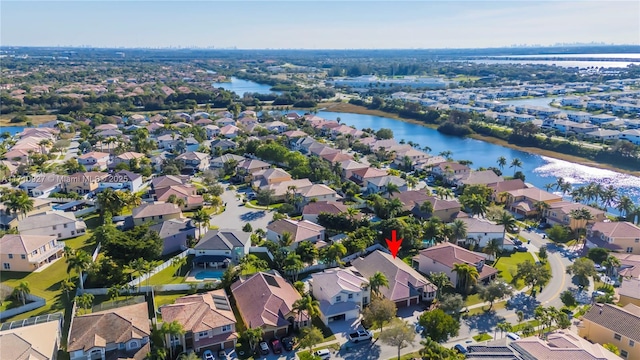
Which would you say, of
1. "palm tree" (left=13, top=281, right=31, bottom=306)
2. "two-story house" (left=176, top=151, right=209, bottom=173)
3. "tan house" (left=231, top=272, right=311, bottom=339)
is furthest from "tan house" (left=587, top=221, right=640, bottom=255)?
"two-story house" (left=176, top=151, right=209, bottom=173)

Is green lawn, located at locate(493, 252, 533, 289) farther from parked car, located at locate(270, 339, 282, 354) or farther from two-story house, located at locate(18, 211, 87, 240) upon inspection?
two-story house, located at locate(18, 211, 87, 240)

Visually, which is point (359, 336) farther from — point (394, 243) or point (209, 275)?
point (209, 275)

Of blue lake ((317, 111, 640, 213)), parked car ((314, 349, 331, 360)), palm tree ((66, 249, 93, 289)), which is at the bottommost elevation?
blue lake ((317, 111, 640, 213))

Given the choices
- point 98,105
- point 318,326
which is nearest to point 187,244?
point 318,326

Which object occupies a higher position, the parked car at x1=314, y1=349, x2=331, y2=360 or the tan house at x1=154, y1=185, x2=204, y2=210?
the tan house at x1=154, y1=185, x2=204, y2=210

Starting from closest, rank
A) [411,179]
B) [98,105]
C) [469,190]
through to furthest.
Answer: [469,190] → [411,179] → [98,105]

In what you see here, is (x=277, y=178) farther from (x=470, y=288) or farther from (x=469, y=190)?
(x=470, y=288)
